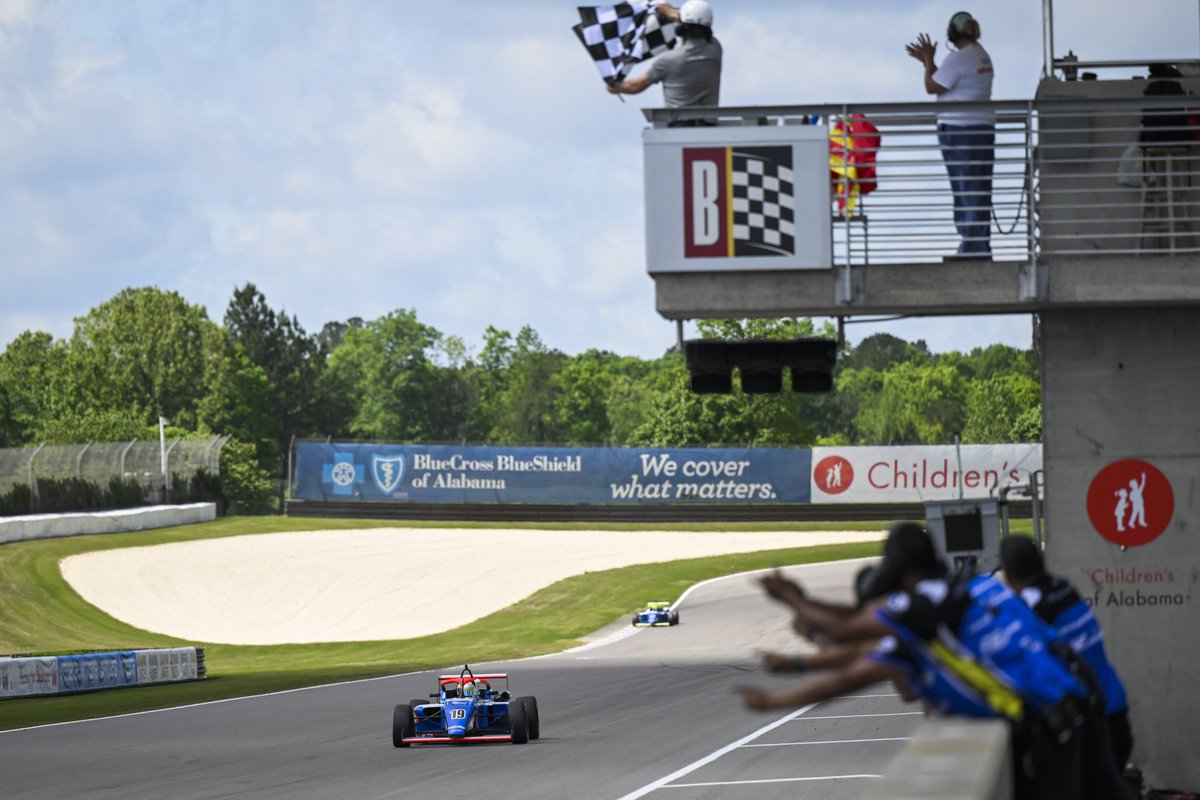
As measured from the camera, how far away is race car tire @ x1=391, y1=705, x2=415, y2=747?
20.9 meters

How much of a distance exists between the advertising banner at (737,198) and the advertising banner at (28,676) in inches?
861

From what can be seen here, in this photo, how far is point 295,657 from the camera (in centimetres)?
4512

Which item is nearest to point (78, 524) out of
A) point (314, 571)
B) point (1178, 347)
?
point (314, 571)

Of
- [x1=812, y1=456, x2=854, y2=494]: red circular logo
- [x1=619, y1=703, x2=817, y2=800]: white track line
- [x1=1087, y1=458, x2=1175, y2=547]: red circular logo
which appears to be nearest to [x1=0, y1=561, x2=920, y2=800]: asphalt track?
[x1=619, y1=703, x2=817, y2=800]: white track line

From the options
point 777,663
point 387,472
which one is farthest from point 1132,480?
point 387,472

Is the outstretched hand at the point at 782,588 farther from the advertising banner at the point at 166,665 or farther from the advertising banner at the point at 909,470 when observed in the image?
the advertising banner at the point at 909,470

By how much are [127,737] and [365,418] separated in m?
140

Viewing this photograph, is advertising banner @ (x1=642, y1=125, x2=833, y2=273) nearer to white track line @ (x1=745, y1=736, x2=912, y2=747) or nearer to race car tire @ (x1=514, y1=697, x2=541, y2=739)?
white track line @ (x1=745, y1=736, x2=912, y2=747)

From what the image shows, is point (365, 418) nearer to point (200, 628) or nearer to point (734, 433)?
point (734, 433)

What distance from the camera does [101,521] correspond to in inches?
2384

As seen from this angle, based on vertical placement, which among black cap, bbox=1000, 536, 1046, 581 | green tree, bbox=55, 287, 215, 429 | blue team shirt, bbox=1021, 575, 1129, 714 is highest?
green tree, bbox=55, 287, 215, 429

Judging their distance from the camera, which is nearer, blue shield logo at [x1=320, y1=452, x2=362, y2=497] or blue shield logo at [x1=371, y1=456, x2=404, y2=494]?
blue shield logo at [x1=371, y1=456, x2=404, y2=494]

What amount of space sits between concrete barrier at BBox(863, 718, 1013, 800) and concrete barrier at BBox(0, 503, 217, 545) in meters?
52.2

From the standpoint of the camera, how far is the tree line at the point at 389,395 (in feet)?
348
